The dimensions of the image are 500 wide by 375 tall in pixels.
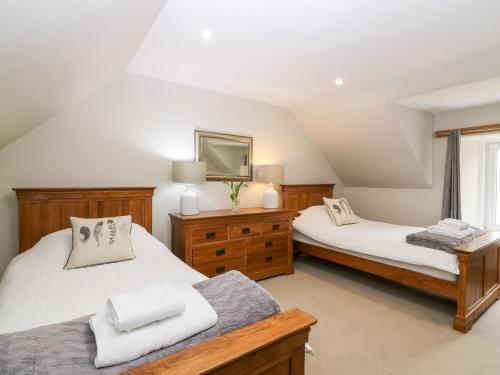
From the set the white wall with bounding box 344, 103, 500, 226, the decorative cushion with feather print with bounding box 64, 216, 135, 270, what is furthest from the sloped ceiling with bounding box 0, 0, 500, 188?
the decorative cushion with feather print with bounding box 64, 216, 135, 270

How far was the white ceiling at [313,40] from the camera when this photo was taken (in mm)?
1814

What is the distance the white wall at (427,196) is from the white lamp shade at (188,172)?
10.5 ft

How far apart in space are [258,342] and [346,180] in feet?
15.0

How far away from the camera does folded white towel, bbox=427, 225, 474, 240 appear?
2.64 m

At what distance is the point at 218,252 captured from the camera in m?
3.04

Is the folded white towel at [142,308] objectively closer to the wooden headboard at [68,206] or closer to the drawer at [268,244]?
the wooden headboard at [68,206]

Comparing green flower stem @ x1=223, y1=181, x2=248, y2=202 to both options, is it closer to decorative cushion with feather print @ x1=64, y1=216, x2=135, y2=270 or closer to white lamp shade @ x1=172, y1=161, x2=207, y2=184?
white lamp shade @ x1=172, y1=161, x2=207, y2=184

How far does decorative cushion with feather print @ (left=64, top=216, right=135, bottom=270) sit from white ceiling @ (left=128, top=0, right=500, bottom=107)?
5.09 feet

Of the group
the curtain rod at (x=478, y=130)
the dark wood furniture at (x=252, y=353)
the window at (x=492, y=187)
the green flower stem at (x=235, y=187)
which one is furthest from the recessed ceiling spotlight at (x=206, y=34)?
the window at (x=492, y=187)

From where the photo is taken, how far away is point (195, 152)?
3.39 meters

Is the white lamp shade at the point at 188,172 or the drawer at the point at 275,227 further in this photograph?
the drawer at the point at 275,227

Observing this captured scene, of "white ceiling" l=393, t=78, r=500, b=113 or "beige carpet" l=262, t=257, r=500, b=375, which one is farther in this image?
"white ceiling" l=393, t=78, r=500, b=113

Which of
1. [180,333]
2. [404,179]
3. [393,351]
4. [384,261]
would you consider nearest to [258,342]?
[180,333]

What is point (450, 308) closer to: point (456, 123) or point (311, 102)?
point (456, 123)
